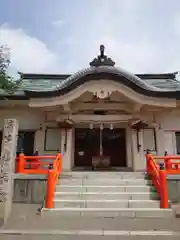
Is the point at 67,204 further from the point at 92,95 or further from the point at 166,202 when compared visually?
the point at 92,95

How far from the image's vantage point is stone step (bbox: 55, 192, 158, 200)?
6.88 m

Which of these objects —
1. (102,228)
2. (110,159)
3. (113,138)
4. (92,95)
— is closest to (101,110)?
(92,95)

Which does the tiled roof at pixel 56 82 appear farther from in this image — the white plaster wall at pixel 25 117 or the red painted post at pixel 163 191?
the red painted post at pixel 163 191

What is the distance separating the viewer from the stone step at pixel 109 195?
6879mm

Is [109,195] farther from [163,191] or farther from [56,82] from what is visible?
[56,82]

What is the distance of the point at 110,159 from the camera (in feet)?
36.2

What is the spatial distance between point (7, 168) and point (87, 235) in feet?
8.68

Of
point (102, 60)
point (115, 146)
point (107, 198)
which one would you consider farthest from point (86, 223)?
point (102, 60)

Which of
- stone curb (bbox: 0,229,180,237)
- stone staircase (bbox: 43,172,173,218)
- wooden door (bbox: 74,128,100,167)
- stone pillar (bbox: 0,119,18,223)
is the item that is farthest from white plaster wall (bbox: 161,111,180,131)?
stone pillar (bbox: 0,119,18,223)

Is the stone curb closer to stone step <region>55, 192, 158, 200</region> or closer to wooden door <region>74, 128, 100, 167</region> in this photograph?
stone step <region>55, 192, 158, 200</region>

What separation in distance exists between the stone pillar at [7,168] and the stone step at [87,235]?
787 millimetres

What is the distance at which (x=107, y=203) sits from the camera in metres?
6.59

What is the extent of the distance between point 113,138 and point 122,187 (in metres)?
4.15

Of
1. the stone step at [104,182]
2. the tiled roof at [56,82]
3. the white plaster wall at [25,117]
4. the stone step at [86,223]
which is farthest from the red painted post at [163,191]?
the white plaster wall at [25,117]
